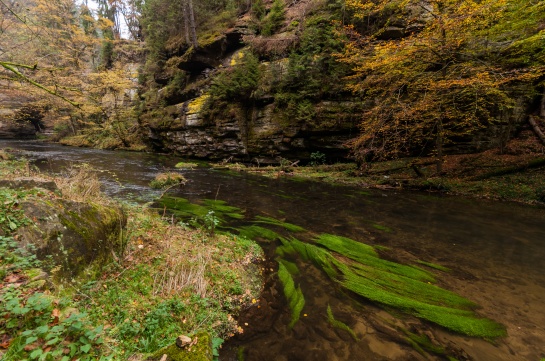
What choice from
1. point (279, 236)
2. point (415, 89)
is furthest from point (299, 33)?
point (279, 236)

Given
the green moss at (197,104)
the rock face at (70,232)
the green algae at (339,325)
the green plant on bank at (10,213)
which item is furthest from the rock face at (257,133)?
the green plant on bank at (10,213)

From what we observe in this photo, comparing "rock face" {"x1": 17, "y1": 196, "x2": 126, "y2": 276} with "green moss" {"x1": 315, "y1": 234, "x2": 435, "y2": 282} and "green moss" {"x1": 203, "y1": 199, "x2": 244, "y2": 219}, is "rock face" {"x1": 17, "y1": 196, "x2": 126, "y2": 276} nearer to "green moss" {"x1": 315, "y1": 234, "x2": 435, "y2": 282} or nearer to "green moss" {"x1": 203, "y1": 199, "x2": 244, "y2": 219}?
"green moss" {"x1": 203, "y1": 199, "x2": 244, "y2": 219}

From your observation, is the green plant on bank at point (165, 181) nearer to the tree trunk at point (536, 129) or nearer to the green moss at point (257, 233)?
the green moss at point (257, 233)

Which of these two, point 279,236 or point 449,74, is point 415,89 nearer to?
point 449,74

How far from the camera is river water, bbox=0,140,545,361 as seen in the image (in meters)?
3.00

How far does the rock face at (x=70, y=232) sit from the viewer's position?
9.71ft

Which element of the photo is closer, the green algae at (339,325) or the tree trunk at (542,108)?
the green algae at (339,325)

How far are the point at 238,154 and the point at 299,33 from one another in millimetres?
9354

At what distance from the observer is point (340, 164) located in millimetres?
15516

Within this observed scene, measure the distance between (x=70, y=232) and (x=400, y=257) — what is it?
590 centimetres

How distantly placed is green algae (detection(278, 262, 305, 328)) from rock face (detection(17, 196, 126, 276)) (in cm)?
280

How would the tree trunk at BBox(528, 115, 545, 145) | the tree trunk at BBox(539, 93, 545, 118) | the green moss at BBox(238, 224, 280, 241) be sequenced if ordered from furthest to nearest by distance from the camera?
the tree trunk at BBox(539, 93, 545, 118) < the tree trunk at BBox(528, 115, 545, 145) < the green moss at BBox(238, 224, 280, 241)

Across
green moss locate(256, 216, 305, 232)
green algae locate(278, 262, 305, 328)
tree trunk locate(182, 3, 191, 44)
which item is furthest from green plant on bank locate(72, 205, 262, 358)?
tree trunk locate(182, 3, 191, 44)

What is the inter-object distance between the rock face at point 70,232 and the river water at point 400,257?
2.23 m
